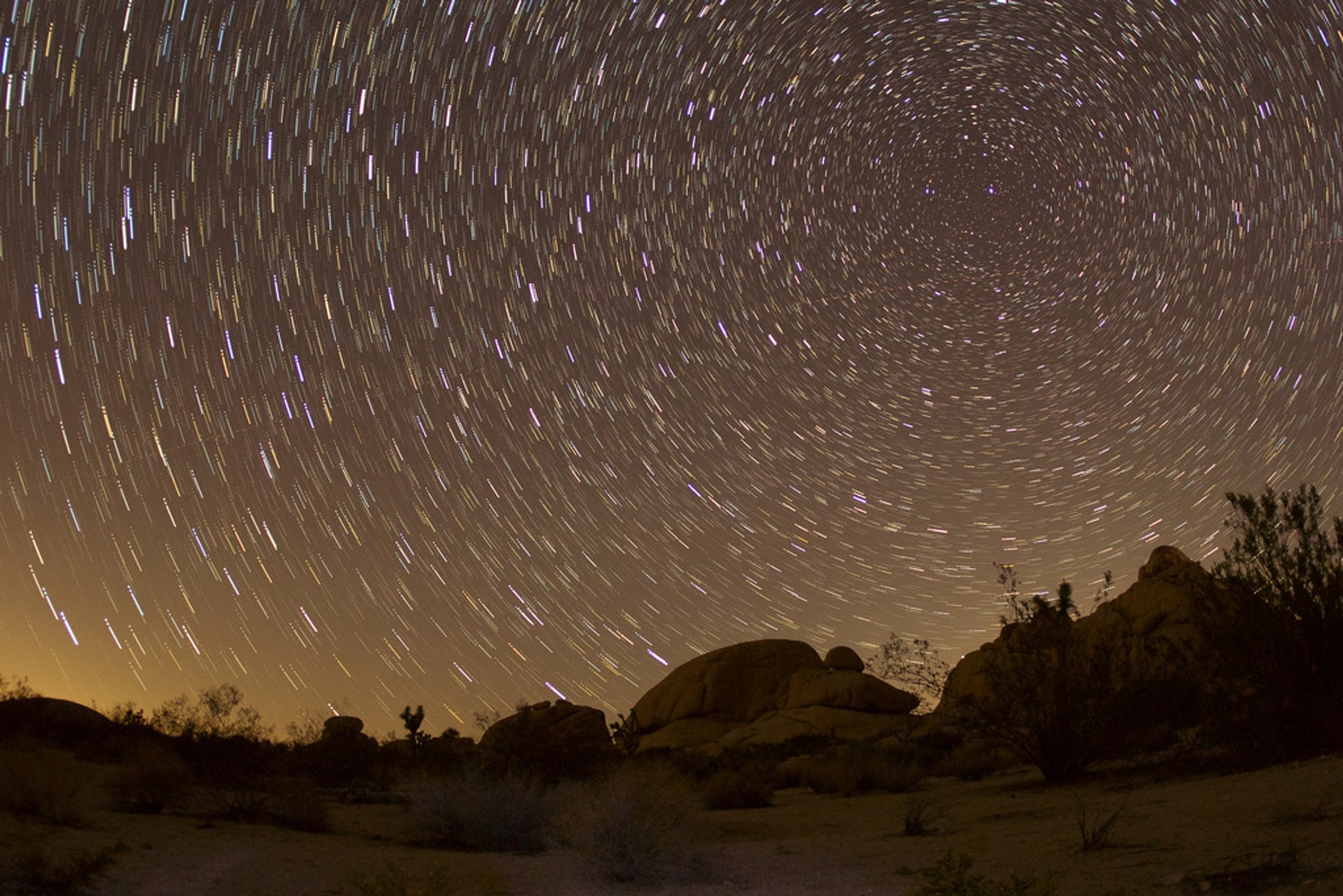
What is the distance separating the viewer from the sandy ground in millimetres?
7262

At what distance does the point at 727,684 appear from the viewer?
45.6m

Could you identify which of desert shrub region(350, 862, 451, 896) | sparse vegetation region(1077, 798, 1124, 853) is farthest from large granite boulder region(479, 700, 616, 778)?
sparse vegetation region(1077, 798, 1124, 853)

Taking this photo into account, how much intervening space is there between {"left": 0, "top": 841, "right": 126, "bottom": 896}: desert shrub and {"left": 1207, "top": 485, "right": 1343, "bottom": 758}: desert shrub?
13.2 m

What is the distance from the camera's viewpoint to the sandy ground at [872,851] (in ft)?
23.8

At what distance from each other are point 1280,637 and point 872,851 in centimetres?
669

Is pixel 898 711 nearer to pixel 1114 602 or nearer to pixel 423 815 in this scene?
pixel 1114 602

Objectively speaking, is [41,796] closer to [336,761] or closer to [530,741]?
[336,761]

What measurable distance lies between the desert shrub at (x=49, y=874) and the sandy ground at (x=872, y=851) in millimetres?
152

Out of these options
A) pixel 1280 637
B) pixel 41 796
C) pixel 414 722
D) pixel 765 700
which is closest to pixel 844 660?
pixel 765 700

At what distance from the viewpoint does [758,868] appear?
9.60m

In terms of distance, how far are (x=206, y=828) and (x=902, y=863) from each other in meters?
7.98

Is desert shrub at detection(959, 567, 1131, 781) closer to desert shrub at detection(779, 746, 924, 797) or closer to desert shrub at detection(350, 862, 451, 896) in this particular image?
desert shrub at detection(779, 746, 924, 797)

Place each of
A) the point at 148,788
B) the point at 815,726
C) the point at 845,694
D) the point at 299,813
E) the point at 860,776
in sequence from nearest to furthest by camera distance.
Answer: the point at 299,813
the point at 148,788
the point at 860,776
the point at 815,726
the point at 845,694

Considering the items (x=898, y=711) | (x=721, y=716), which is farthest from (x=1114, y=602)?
(x=721, y=716)
